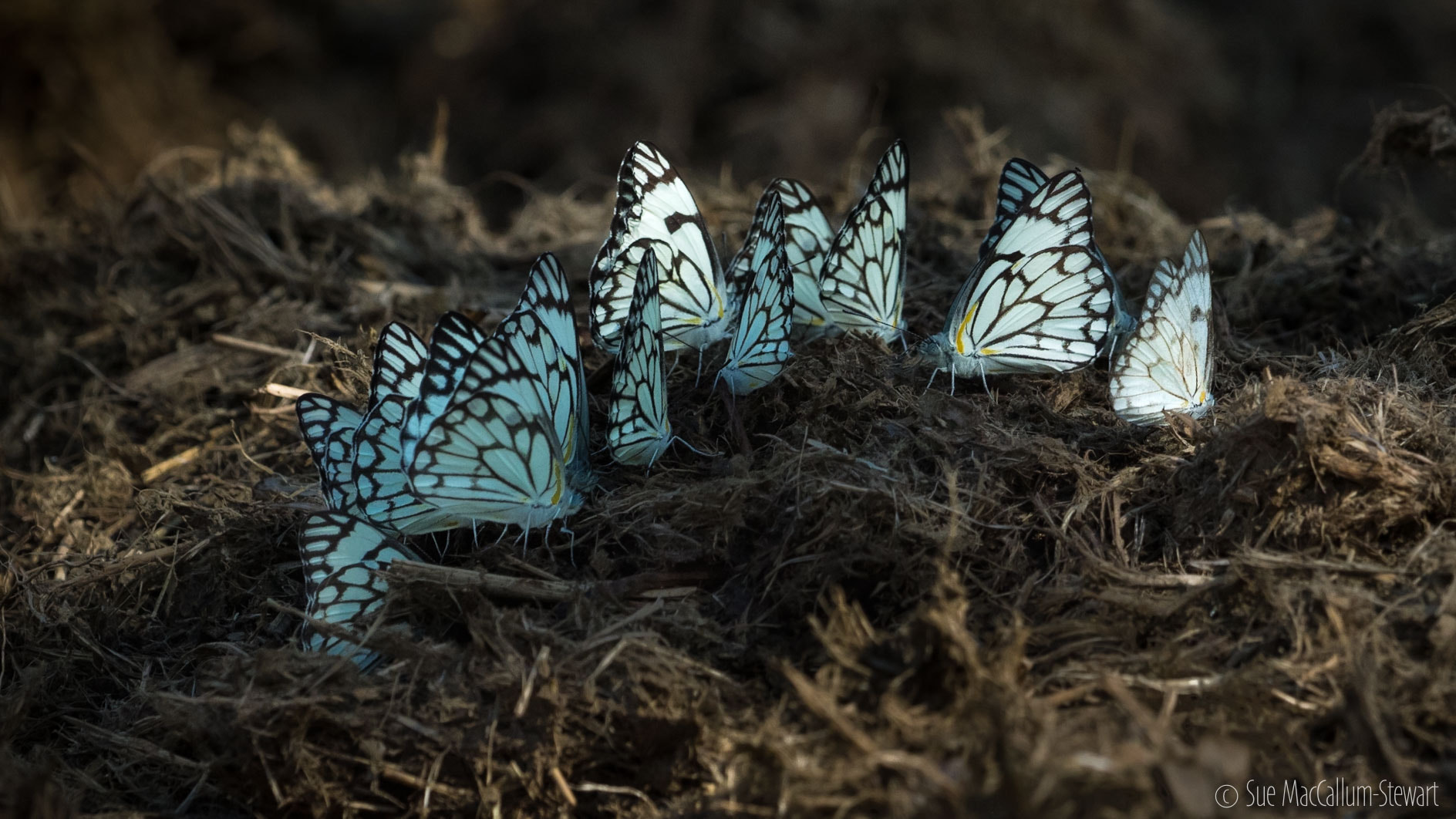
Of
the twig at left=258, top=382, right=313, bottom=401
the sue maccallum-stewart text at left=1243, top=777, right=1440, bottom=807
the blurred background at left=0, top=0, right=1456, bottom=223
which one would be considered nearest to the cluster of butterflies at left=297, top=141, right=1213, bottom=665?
the twig at left=258, top=382, right=313, bottom=401

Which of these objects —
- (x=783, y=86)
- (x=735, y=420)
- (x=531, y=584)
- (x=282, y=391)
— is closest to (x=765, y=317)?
(x=735, y=420)

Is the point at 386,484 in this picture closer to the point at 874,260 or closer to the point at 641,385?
the point at 641,385

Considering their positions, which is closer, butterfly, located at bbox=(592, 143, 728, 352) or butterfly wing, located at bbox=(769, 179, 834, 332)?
butterfly, located at bbox=(592, 143, 728, 352)

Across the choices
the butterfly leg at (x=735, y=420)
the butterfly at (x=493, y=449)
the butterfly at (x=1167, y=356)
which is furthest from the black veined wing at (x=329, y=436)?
the butterfly at (x=1167, y=356)

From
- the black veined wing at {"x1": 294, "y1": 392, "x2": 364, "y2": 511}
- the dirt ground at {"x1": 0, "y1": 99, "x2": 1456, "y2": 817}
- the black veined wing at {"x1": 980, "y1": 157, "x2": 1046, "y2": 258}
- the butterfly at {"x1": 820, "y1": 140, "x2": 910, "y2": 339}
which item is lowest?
the dirt ground at {"x1": 0, "y1": 99, "x2": 1456, "y2": 817}

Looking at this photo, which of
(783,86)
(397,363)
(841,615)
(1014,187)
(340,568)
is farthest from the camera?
(783,86)

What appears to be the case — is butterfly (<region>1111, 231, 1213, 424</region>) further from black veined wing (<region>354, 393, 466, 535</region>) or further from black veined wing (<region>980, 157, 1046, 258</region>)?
black veined wing (<region>354, 393, 466, 535</region>)

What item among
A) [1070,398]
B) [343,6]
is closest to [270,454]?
Answer: [1070,398]
